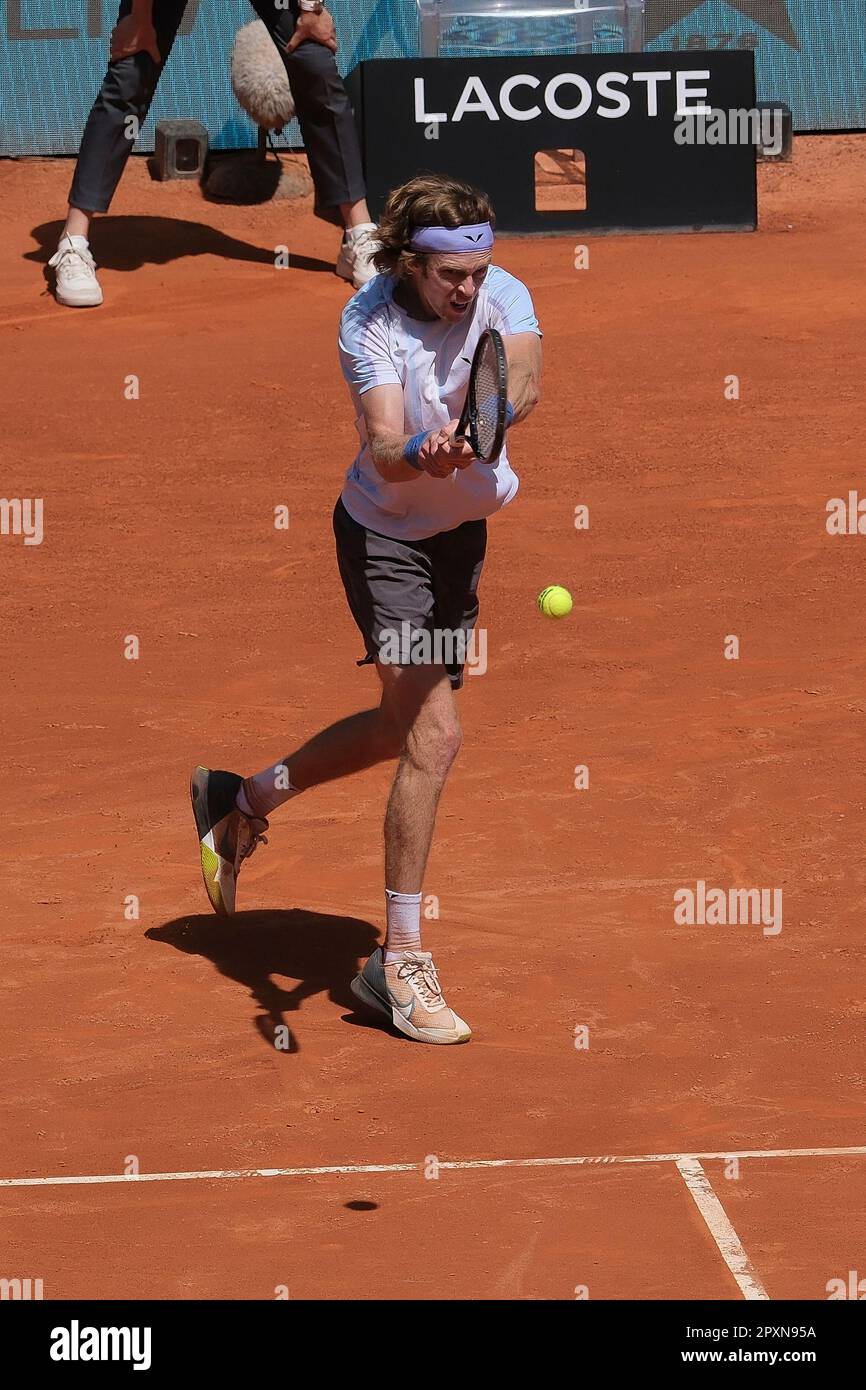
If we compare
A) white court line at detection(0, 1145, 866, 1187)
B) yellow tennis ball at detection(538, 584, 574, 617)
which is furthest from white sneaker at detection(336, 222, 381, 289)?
white court line at detection(0, 1145, 866, 1187)

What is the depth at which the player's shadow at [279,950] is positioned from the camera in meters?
5.71

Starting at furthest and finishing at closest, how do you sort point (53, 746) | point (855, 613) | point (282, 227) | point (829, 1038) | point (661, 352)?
1. point (282, 227)
2. point (661, 352)
3. point (855, 613)
4. point (53, 746)
5. point (829, 1038)

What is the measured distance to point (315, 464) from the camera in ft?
34.8

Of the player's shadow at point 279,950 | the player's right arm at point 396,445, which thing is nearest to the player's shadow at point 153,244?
the player's shadow at point 279,950

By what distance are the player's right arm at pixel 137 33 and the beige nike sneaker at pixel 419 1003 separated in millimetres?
8341

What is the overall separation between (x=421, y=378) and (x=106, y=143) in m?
7.61

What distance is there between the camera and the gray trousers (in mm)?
12188

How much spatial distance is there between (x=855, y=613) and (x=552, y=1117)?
4630 millimetres

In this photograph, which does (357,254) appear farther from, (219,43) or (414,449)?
(414,449)

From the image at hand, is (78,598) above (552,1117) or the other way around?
above

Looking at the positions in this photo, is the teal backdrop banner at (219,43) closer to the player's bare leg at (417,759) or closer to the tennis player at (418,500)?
the tennis player at (418,500)

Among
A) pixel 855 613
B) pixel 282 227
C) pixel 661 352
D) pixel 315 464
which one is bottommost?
pixel 855 613

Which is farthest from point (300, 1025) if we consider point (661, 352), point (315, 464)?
point (661, 352)
